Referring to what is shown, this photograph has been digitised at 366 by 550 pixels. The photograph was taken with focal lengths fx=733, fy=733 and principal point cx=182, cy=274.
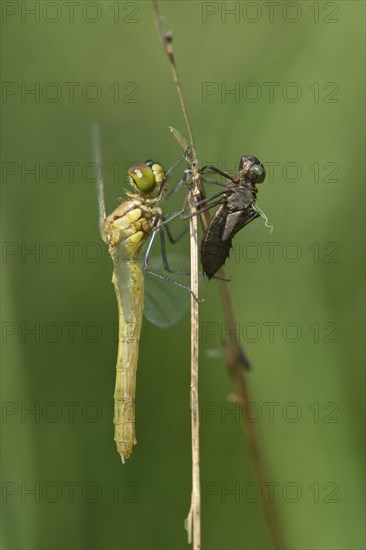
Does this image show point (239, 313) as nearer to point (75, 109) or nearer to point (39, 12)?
point (75, 109)

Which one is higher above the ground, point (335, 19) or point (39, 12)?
point (39, 12)

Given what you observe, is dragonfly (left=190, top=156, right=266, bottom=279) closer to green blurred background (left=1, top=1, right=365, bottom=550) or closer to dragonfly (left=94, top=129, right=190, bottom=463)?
dragonfly (left=94, top=129, right=190, bottom=463)

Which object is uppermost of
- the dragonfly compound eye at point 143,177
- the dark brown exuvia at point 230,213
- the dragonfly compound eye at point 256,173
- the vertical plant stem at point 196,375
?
the dragonfly compound eye at point 143,177

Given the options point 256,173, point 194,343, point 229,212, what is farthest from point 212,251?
point 194,343

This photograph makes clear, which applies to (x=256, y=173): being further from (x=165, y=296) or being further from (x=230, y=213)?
(x=165, y=296)

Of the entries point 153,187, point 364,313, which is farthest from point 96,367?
point 364,313

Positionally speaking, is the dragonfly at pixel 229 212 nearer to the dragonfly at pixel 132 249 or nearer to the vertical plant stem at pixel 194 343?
the vertical plant stem at pixel 194 343

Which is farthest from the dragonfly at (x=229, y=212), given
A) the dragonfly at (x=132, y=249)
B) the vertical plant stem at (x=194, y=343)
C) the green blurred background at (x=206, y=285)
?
the green blurred background at (x=206, y=285)

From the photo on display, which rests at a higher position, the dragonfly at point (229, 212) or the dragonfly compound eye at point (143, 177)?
the dragonfly compound eye at point (143, 177)
